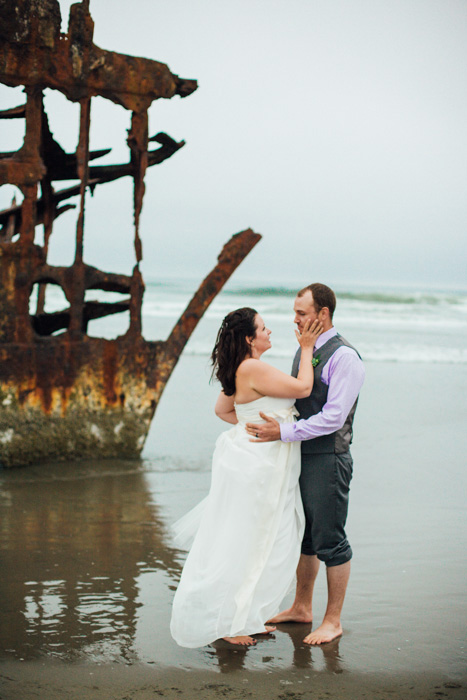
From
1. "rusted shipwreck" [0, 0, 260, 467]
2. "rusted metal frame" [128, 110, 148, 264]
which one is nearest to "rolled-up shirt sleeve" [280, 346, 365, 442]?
"rusted shipwreck" [0, 0, 260, 467]

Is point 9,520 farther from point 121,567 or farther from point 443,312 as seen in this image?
point 443,312

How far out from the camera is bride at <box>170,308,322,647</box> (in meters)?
3.08

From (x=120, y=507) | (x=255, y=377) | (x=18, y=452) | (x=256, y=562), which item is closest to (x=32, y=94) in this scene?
(x=18, y=452)

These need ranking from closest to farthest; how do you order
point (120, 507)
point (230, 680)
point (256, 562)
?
1. point (230, 680)
2. point (256, 562)
3. point (120, 507)

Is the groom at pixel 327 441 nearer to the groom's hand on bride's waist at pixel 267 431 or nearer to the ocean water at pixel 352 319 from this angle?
the groom's hand on bride's waist at pixel 267 431

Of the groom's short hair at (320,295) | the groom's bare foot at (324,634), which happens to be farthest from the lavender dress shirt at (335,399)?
the groom's bare foot at (324,634)

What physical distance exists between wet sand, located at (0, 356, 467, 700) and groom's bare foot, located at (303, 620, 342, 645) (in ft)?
0.14

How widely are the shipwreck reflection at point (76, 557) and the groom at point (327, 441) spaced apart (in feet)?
2.99

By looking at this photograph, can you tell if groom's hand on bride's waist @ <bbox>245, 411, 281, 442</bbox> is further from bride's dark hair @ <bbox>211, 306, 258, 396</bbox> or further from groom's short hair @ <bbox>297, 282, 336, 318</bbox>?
groom's short hair @ <bbox>297, 282, 336, 318</bbox>

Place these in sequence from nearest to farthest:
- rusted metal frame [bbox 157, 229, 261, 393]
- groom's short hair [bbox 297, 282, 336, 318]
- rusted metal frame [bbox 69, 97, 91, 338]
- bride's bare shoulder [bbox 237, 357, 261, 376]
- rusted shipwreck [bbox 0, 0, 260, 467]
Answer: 1. bride's bare shoulder [bbox 237, 357, 261, 376]
2. groom's short hair [bbox 297, 282, 336, 318]
3. rusted shipwreck [bbox 0, 0, 260, 467]
4. rusted metal frame [bbox 69, 97, 91, 338]
5. rusted metal frame [bbox 157, 229, 261, 393]

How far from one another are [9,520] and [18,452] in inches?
54.5

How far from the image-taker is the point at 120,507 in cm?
534

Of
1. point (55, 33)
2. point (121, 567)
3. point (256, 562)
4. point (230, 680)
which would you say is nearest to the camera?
point (230, 680)

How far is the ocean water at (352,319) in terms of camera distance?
63.5 feet
